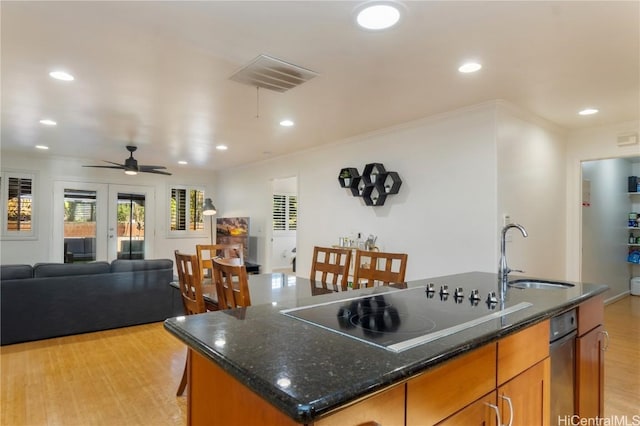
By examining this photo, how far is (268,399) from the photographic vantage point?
78cm

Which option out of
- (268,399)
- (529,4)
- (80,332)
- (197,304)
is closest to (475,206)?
(529,4)

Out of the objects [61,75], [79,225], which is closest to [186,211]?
[79,225]

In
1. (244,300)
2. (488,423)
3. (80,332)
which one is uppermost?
(244,300)

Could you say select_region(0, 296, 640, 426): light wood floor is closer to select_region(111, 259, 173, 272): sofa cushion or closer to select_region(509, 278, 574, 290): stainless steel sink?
select_region(111, 259, 173, 272): sofa cushion

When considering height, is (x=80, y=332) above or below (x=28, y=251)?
below

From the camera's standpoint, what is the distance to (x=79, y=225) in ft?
22.5

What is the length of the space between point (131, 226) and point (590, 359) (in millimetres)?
7673

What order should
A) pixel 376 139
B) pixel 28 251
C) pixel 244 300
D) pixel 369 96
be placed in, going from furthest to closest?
pixel 28 251, pixel 376 139, pixel 369 96, pixel 244 300

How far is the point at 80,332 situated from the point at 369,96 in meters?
4.01

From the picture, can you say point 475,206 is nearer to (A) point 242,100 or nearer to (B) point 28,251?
(A) point 242,100

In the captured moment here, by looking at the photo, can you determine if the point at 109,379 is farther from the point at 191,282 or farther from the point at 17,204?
the point at 17,204

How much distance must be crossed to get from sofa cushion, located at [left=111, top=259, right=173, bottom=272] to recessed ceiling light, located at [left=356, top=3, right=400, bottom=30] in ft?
12.0

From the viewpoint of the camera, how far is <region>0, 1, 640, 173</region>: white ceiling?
6.53 feet

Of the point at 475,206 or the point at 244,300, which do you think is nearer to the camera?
the point at 244,300
